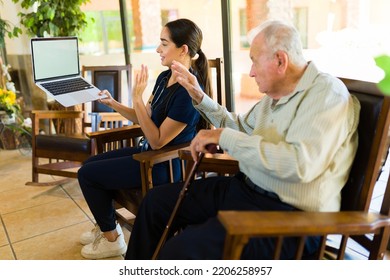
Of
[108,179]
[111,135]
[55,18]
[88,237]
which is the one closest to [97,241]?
[88,237]

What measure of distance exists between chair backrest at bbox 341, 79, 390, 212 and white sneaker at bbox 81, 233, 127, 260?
1202 millimetres

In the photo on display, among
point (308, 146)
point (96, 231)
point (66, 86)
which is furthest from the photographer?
point (66, 86)

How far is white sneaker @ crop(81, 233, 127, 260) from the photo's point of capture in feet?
6.80

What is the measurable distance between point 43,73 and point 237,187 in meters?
1.69

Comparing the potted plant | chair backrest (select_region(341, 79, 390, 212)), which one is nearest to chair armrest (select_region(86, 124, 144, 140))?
chair backrest (select_region(341, 79, 390, 212))

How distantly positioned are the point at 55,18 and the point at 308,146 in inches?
128

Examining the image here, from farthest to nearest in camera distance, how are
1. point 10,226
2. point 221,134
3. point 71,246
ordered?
1. point 10,226
2. point 71,246
3. point 221,134

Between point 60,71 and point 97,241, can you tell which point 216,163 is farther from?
point 60,71

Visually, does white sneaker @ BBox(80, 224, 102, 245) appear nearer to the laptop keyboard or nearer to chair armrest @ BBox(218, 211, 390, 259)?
the laptop keyboard

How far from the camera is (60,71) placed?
2684 millimetres

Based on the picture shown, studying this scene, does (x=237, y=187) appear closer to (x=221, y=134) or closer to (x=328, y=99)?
(x=221, y=134)

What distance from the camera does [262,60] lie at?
4.47ft

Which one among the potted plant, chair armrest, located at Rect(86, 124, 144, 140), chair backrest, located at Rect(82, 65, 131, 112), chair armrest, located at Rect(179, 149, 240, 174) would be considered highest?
the potted plant
